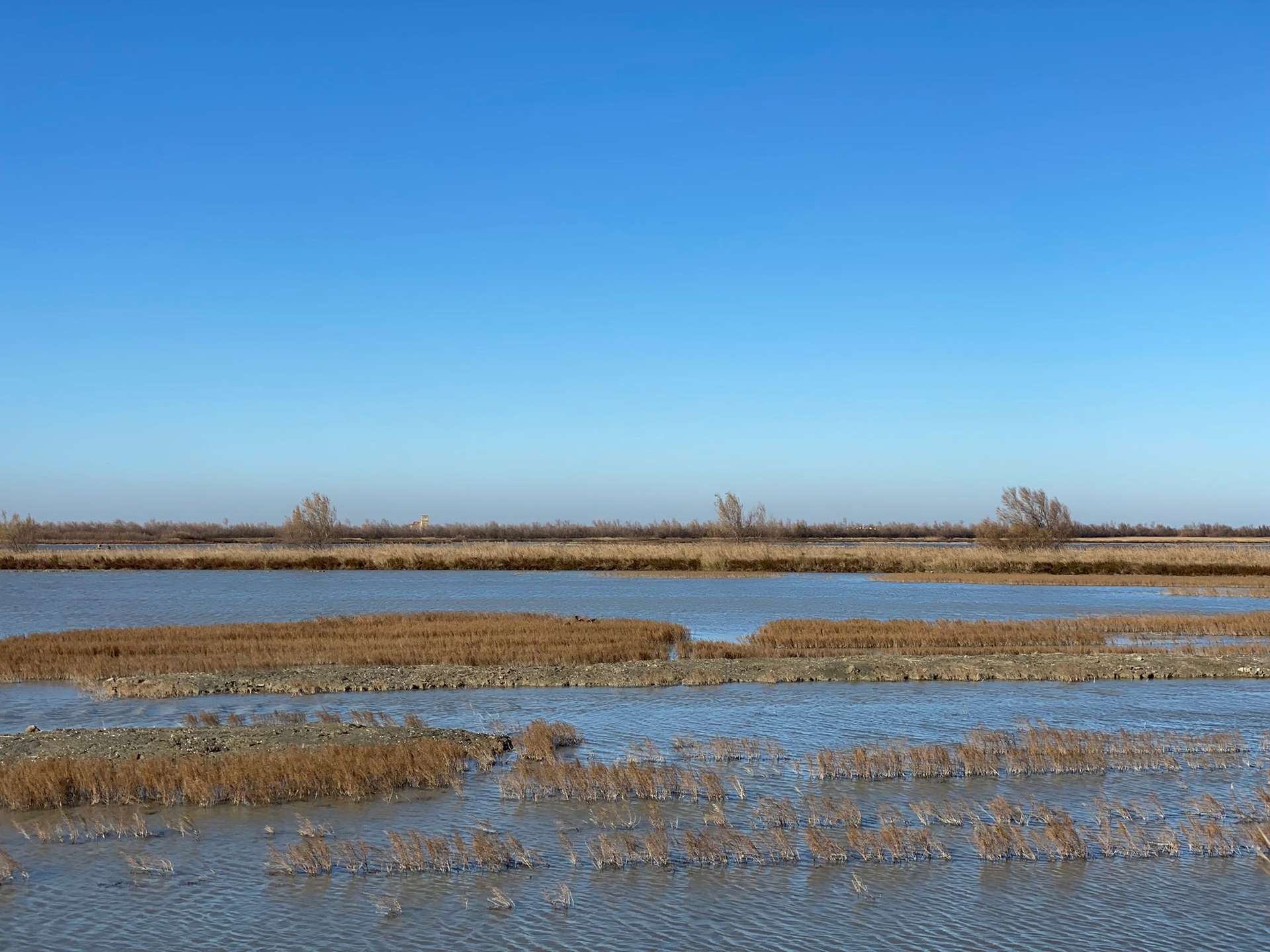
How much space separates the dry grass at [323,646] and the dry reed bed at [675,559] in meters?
36.9

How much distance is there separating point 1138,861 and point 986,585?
46824 millimetres

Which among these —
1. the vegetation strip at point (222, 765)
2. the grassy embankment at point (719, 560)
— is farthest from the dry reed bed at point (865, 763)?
the grassy embankment at point (719, 560)

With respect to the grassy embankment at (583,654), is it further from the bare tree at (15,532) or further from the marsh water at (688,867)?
the bare tree at (15,532)

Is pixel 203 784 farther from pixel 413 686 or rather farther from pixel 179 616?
pixel 179 616

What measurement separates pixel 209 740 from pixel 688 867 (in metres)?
8.24

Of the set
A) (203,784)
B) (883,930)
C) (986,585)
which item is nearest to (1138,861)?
(883,930)

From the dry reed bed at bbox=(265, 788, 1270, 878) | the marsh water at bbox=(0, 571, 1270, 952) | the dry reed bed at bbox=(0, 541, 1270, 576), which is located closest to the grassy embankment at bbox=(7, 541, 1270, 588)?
the dry reed bed at bbox=(0, 541, 1270, 576)

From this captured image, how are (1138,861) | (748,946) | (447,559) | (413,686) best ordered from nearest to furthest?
(748,946) < (1138,861) < (413,686) < (447,559)

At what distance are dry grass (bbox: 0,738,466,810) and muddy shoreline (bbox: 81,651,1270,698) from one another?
7.33 meters

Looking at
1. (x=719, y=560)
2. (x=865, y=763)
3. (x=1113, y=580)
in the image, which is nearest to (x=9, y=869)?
(x=865, y=763)

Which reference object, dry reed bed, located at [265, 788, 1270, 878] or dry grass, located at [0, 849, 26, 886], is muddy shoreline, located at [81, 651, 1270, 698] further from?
dry grass, located at [0, 849, 26, 886]

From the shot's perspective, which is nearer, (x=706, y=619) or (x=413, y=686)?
(x=413, y=686)

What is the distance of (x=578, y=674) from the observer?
2325cm

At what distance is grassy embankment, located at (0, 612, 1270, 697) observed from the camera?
22844mm
